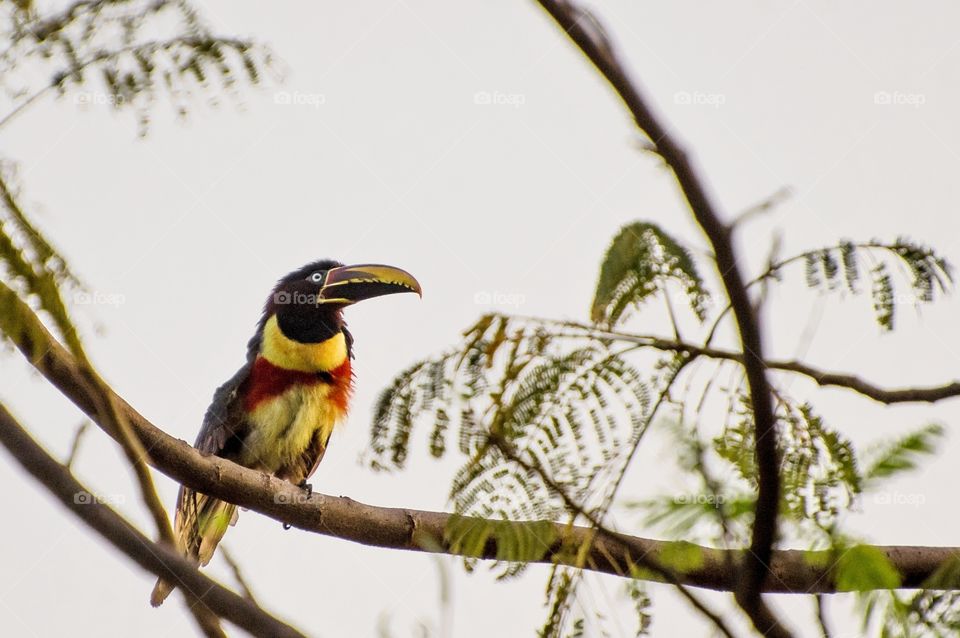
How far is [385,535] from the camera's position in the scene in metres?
3.86

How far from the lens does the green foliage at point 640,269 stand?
2.26m

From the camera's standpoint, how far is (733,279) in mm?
1963

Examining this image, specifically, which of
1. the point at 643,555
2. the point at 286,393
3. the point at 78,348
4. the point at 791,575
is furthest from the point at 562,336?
the point at 286,393

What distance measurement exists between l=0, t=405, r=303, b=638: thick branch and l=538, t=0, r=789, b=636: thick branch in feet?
2.98

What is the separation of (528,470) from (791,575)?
1.30 metres

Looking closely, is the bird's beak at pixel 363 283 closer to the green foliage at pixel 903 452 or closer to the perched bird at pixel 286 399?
the perched bird at pixel 286 399

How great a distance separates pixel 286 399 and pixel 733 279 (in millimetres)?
4248

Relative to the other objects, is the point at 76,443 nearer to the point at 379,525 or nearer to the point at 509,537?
the point at 509,537

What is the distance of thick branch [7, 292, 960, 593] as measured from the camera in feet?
8.00

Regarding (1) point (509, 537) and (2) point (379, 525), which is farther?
(2) point (379, 525)

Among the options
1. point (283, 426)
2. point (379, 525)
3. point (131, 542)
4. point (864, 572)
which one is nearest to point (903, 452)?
point (864, 572)

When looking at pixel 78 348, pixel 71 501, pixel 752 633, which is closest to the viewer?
pixel 71 501

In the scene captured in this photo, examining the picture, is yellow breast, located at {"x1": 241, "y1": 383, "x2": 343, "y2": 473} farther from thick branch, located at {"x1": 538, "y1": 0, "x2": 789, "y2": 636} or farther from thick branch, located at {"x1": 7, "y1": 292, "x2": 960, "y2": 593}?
thick branch, located at {"x1": 538, "y1": 0, "x2": 789, "y2": 636}

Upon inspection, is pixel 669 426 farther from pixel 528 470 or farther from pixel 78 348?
pixel 78 348
